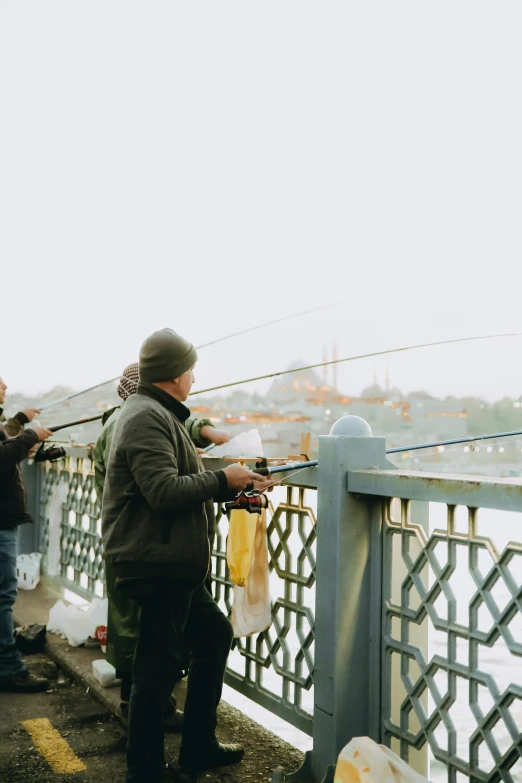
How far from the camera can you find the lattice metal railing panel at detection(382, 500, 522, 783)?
2537mm

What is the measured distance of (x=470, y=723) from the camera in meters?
5.90

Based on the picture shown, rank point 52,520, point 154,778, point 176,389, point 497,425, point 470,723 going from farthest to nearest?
point 52,520
point 470,723
point 497,425
point 176,389
point 154,778

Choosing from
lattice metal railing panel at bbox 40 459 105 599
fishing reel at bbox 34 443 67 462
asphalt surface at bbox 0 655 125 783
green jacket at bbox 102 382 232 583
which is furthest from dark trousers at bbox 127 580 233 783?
lattice metal railing panel at bbox 40 459 105 599

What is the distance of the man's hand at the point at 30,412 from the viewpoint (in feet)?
19.1

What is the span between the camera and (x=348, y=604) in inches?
125

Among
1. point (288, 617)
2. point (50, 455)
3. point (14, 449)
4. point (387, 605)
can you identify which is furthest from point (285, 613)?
point (50, 455)

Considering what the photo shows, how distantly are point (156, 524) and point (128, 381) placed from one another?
1.26 meters

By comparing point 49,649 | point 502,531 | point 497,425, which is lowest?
point 49,649

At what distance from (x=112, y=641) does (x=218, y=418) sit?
1.26 metres

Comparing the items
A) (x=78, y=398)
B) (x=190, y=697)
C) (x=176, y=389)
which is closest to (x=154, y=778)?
(x=190, y=697)

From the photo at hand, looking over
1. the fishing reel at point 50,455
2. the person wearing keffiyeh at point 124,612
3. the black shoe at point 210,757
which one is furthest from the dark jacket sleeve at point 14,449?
the black shoe at point 210,757

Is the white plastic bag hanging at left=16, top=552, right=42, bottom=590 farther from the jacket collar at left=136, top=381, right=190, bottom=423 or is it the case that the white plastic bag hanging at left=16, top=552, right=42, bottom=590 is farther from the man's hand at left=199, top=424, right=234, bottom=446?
the jacket collar at left=136, top=381, right=190, bottom=423

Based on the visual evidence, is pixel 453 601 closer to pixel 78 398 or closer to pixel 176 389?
pixel 176 389

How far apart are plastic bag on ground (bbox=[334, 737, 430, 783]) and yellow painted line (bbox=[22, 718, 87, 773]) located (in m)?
1.33
